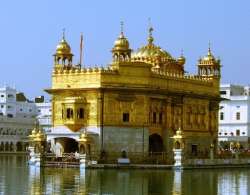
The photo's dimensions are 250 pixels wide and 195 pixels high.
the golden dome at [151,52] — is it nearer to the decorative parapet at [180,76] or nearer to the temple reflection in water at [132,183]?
the decorative parapet at [180,76]

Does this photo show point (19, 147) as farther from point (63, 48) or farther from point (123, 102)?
point (123, 102)

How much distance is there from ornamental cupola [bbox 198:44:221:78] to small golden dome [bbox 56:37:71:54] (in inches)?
414

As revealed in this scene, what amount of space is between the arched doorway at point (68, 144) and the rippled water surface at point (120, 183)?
6866 millimetres

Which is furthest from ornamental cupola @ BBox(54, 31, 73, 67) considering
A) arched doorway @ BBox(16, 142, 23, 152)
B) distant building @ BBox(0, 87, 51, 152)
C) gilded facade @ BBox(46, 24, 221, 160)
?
arched doorway @ BBox(16, 142, 23, 152)

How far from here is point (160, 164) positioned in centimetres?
4278

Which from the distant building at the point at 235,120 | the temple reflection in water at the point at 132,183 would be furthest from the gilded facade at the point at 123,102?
the distant building at the point at 235,120

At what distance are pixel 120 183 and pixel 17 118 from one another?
2494 inches

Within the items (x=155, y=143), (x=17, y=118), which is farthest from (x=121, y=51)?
(x=17, y=118)

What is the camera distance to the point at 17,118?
3622 inches

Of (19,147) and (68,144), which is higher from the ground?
(19,147)

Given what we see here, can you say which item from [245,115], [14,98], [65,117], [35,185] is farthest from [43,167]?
[14,98]

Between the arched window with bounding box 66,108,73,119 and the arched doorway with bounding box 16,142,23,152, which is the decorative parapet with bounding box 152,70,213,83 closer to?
the arched window with bounding box 66,108,73,119

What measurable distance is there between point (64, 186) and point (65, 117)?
17.4 m

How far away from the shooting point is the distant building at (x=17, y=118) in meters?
89.1
